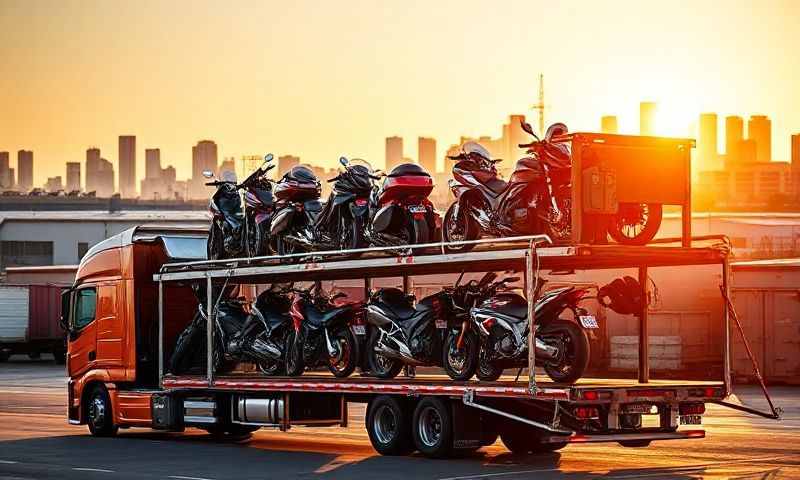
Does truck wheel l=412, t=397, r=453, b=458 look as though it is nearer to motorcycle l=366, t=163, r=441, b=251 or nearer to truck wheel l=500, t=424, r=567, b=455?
truck wheel l=500, t=424, r=567, b=455

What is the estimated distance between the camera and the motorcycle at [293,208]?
23703 millimetres

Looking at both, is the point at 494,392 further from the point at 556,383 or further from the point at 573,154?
the point at 573,154

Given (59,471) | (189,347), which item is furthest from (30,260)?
(59,471)

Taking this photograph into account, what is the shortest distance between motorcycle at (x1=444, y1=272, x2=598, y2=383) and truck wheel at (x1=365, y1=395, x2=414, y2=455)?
2.73 ft

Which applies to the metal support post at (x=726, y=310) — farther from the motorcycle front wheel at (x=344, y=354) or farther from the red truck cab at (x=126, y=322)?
the red truck cab at (x=126, y=322)

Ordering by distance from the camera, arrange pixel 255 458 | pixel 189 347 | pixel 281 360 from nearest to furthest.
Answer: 1. pixel 255 458
2. pixel 281 360
3. pixel 189 347

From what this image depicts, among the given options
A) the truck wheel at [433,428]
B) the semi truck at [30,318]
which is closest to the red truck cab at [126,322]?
the truck wheel at [433,428]

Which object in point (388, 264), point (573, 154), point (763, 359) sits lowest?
point (763, 359)

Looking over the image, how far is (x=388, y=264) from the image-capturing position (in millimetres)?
19984

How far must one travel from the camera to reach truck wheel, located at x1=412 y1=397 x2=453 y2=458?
1922 cm

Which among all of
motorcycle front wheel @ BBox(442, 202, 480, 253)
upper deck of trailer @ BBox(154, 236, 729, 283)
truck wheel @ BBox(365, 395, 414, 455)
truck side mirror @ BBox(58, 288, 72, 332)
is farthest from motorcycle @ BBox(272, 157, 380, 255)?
truck side mirror @ BBox(58, 288, 72, 332)

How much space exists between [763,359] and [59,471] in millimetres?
25092

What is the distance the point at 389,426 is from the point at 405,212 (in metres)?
2.97

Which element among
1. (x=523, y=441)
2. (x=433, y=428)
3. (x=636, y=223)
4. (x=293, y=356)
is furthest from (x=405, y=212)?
(x=636, y=223)
